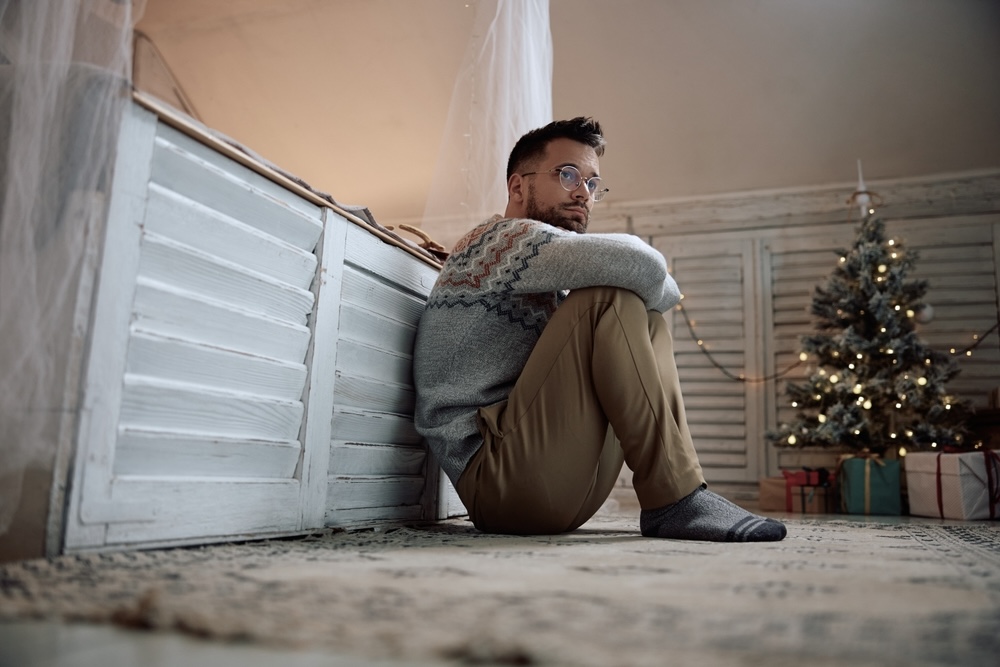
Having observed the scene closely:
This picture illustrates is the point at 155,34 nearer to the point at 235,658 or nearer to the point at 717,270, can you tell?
the point at 717,270

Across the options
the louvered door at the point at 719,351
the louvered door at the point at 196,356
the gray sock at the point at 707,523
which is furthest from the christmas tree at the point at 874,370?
the louvered door at the point at 196,356

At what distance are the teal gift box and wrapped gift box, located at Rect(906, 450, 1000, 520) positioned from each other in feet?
0.71

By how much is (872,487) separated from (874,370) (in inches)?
23.5

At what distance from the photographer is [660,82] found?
3.97 m

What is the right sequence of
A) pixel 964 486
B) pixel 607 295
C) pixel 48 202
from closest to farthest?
pixel 48 202, pixel 607 295, pixel 964 486

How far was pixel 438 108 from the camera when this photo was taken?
423 centimetres

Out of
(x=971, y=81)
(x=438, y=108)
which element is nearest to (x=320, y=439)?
(x=438, y=108)

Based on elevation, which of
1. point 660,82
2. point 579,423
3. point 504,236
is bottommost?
point 579,423

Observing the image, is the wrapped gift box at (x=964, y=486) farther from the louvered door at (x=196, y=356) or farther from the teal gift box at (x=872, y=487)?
the louvered door at (x=196, y=356)

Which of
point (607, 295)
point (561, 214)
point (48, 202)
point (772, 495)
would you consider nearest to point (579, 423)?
point (607, 295)

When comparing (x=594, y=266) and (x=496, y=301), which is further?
(x=496, y=301)

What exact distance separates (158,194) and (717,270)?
3541 mm

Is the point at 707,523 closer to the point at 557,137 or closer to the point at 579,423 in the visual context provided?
the point at 579,423

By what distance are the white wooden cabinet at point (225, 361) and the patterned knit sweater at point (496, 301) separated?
16 cm
